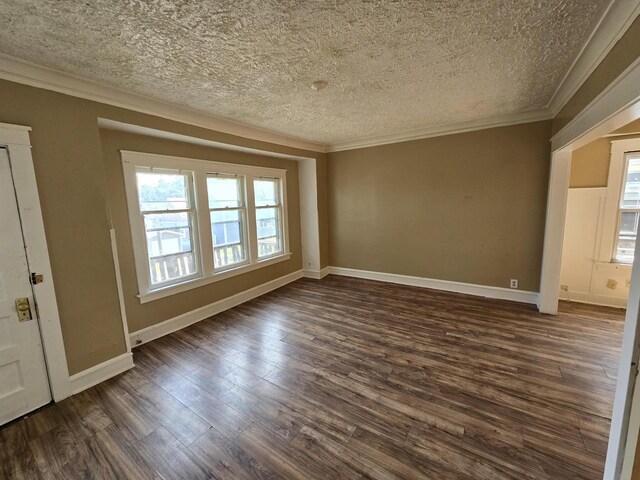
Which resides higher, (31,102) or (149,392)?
(31,102)

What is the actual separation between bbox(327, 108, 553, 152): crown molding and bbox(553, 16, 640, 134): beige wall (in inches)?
39.0

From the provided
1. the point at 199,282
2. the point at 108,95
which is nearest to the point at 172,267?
the point at 199,282

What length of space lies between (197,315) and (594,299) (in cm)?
556

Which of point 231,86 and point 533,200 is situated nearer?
Answer: point 231,86

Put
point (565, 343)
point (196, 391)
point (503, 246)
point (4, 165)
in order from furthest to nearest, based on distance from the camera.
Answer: point (503, 246), point (565, 343), point (196, 391), point (4, 165)

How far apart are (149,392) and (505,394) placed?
295cm

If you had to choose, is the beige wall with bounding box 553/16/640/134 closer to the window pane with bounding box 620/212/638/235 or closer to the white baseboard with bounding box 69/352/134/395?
the window pane with bounding box 620/212/638/235

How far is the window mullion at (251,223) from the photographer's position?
14.1 feet

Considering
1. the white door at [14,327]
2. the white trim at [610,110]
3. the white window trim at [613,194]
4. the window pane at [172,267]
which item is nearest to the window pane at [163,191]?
the window pane at [172,267]

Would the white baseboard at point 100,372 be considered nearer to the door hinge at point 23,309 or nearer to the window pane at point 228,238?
the door hinge at point 23,309

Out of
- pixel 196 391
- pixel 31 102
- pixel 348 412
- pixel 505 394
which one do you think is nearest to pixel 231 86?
pixel 31 102

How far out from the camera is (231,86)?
2.40m

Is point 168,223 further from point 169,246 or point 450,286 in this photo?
point 450,286

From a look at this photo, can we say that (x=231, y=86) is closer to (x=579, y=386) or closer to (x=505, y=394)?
(x=505, y=394)
